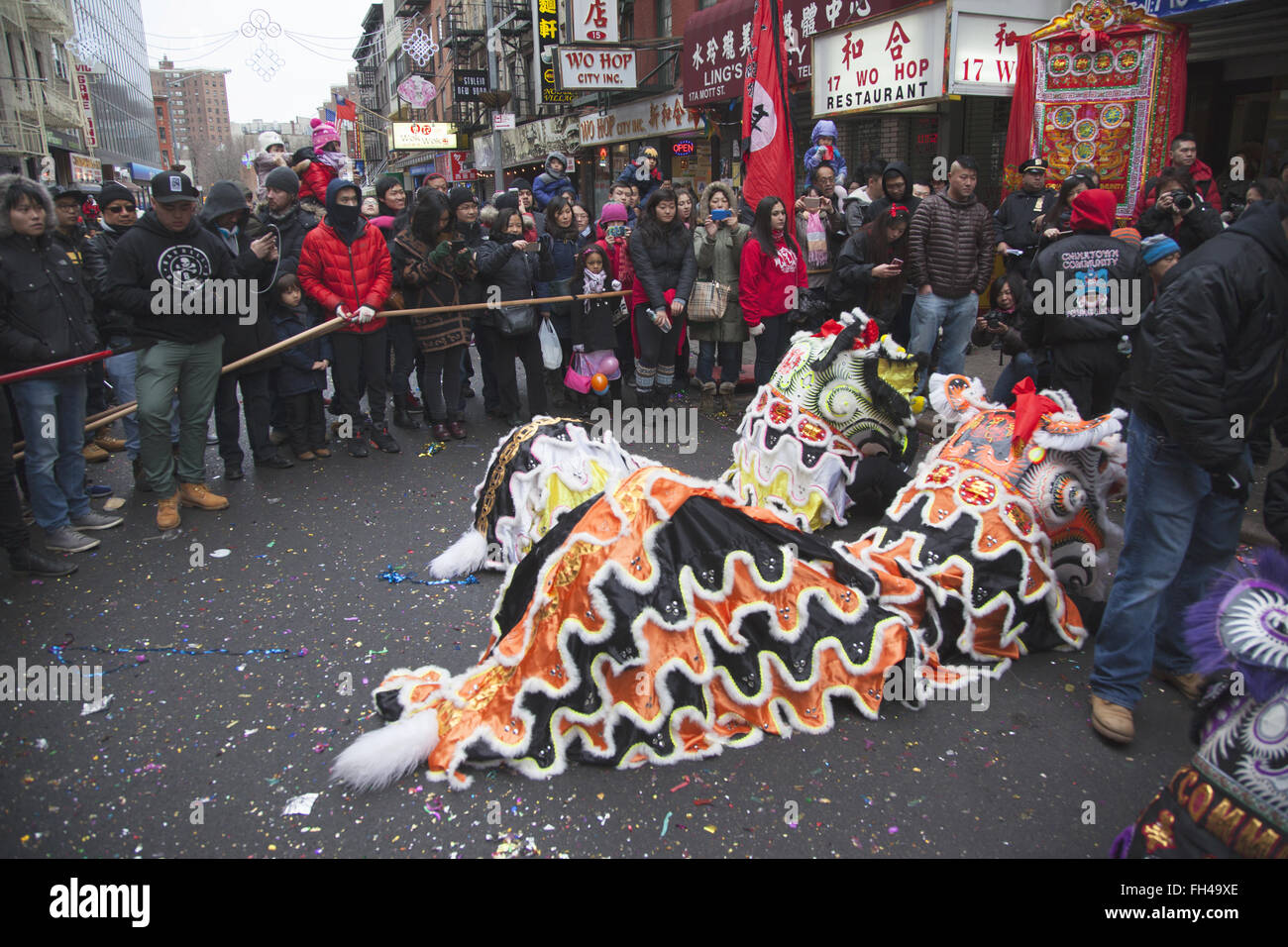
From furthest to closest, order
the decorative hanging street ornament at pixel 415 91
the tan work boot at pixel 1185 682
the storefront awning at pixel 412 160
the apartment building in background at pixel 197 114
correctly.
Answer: the apartment building in background at pixel 197 114, the storefront awning at pixel 412 160, the decorative hanging street ornament at pixel 415 91, the tan work boot at pixel 1185 682

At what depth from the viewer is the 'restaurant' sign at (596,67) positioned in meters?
16.3

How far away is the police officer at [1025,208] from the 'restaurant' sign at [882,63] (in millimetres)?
1773

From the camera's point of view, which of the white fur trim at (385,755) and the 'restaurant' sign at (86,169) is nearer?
the white fur trim at (385,755)

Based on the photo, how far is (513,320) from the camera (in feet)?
23.6

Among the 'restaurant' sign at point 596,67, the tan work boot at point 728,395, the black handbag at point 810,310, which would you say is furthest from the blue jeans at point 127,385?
the 'restaurant' sign at point 596,67

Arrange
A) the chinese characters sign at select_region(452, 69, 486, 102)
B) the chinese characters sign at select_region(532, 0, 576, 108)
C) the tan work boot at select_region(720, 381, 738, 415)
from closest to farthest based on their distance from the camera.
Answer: the tan work boot at select_region(720, 381, 738, 415) < the chinese characters sign at select_region(532, 0, 576, 108) < the chinese characters sign at select_region(452, 69, 486, 102)

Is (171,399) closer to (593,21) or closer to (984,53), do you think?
(984,53)

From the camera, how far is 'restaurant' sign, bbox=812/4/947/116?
8766 millimetres

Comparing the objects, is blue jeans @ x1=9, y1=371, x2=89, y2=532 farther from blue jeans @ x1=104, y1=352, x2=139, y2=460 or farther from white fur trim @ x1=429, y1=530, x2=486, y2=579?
white fur trim @ x1=429, y1=530, x2=486, y2=579

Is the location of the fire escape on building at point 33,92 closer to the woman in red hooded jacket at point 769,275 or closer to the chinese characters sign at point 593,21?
the chinese characters sign at point 593,21

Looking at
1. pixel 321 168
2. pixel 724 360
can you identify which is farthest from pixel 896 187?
pixel 321 168

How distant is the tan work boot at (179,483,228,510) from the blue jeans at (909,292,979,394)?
5000 mm

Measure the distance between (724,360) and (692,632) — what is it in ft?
16.7

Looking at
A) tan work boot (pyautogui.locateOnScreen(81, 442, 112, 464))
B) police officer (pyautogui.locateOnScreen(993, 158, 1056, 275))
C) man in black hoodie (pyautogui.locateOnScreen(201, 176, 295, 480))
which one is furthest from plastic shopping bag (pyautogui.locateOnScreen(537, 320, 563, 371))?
police officer (pyautogui.locateOnScreen(993, 158, 1056, 275))
